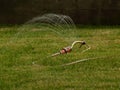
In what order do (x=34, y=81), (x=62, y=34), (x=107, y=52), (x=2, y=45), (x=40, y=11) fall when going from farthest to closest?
1. (x=40, y=11)
2. (x=62, y=34)
3. (x=2, y=45)
4. (x=107, y=52)
5. (x=34, y=81)

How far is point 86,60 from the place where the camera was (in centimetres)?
812

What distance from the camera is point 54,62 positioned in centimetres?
802

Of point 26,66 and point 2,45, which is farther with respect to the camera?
point 2,45

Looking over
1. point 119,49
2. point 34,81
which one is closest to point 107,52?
point 119,49

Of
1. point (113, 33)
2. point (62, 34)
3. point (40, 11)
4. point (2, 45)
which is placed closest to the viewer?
point (2, 45)

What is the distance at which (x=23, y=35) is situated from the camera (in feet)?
36.1

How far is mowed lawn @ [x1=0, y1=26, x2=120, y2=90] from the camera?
6.75 meters

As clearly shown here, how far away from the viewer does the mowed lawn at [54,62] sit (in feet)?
22.2

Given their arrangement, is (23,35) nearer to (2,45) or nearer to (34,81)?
(2,45)

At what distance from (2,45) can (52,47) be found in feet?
3.19

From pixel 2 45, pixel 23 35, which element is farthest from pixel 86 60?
pixel 23 35

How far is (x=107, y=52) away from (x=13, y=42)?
6.86ft

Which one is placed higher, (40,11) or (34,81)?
(40,11)

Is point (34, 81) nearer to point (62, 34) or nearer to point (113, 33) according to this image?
point (62, 34)
